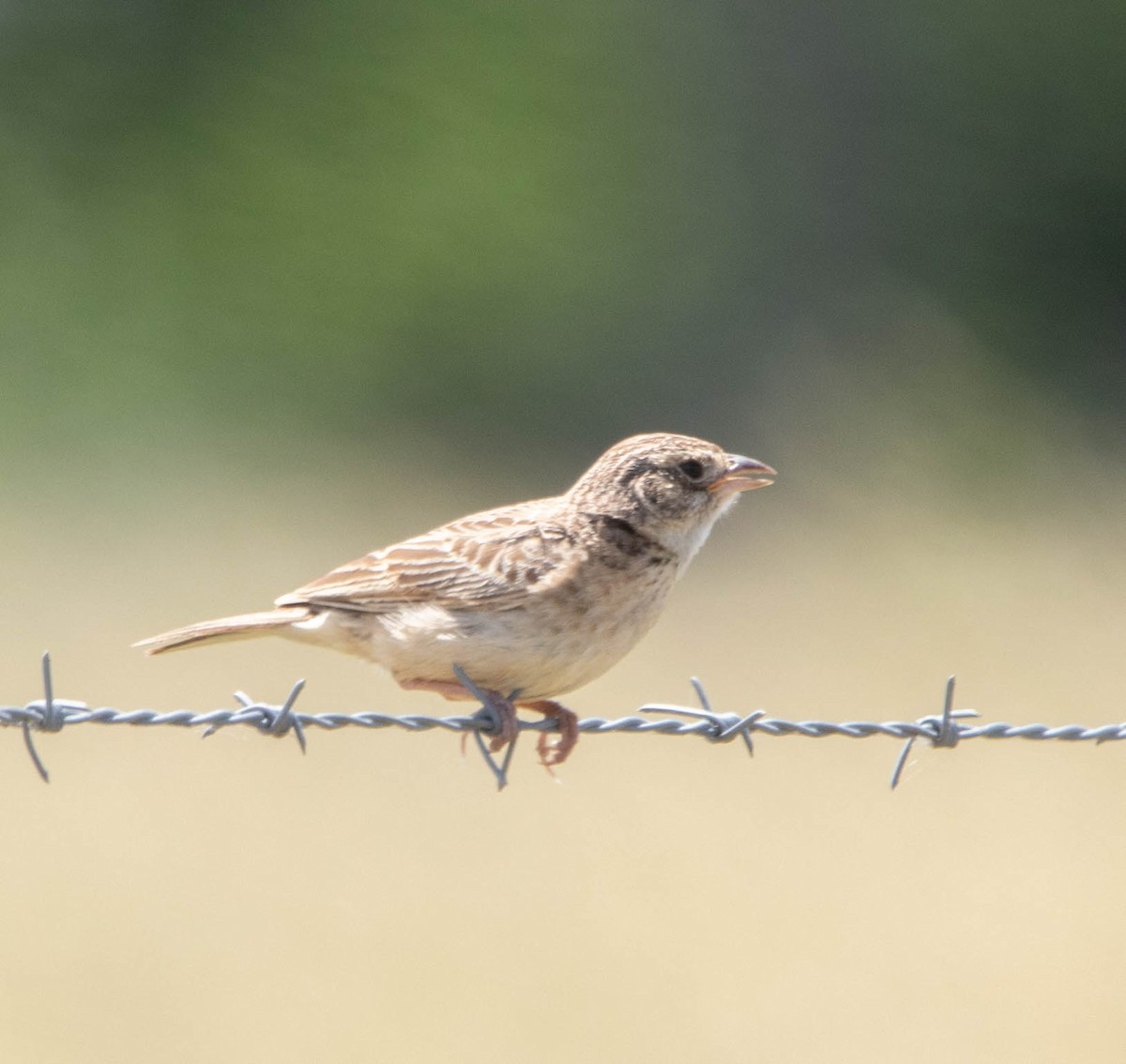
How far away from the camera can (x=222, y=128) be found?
24.9 meters

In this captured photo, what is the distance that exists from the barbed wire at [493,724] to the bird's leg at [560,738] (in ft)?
0.30

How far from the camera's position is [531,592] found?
239 inches

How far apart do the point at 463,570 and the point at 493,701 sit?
568mm

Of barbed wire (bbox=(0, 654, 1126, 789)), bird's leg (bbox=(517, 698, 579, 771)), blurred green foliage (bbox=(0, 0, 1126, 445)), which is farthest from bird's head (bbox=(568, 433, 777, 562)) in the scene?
blurred green foliage (bbox=(0, 0, 1126, 445))

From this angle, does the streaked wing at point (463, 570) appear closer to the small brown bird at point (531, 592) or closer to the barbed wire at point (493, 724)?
the small brown bird at point (531, 592)

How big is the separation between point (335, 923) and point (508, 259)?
15548mm

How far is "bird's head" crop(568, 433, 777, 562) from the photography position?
666cm

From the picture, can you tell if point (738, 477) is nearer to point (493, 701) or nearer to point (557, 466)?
point (493, 701)

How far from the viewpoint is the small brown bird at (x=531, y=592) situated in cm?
599

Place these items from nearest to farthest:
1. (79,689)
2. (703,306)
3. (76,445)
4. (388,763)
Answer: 1. (388,763)
2. (79,689)
3. (76,445)
4. (703,306)

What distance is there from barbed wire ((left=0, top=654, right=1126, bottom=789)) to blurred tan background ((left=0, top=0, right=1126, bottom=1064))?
1458 millimetres

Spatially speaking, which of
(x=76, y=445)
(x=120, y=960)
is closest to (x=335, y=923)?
(x=120, y=960)

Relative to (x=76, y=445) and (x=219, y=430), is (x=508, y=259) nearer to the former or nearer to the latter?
(x=219, y=430)

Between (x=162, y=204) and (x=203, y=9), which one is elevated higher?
(x=203, y=9)
